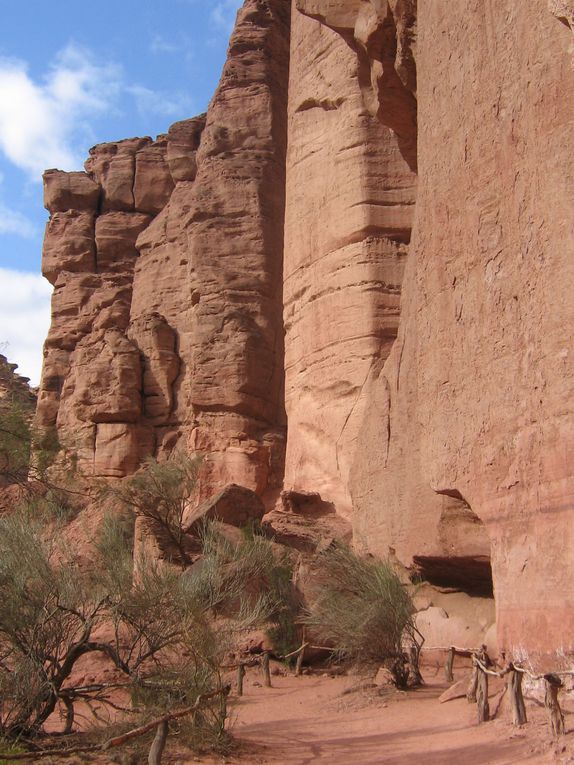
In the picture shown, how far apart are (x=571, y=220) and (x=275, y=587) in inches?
299

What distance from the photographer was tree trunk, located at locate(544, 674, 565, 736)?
16.0 ft

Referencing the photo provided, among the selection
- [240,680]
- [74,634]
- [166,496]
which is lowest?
[240,680]

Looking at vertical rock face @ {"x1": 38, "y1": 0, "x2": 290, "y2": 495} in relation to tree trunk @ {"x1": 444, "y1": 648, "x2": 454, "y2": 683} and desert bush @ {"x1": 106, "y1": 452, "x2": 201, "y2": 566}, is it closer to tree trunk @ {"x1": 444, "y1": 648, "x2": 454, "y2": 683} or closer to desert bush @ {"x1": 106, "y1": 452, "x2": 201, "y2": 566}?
desert bush @ {"x1": 106, "y1": 452, "x2": 201, "y2": 566}

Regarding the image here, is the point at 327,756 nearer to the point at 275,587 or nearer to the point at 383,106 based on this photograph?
the point at 275,587

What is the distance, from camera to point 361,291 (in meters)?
13.5

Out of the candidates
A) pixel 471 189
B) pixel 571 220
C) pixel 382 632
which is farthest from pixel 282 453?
pixel 571 220

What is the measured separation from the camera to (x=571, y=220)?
18.6ft

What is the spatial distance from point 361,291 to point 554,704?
30.3 feet

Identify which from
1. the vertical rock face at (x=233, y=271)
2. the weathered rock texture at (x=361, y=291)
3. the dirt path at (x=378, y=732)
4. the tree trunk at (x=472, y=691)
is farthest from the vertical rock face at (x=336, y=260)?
the tree trunk at (x=472, y=691)

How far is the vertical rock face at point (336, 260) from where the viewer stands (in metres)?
13.5

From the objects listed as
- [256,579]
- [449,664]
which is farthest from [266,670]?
[449,664]

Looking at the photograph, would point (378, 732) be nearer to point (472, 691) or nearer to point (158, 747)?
point (472, 691)

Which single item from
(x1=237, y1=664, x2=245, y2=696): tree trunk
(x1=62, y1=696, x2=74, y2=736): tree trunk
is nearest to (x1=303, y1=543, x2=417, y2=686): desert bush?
(x1=237, y1=664, x2=245, y2=696): tree trunk

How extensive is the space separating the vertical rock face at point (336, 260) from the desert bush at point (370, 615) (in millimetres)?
3768
